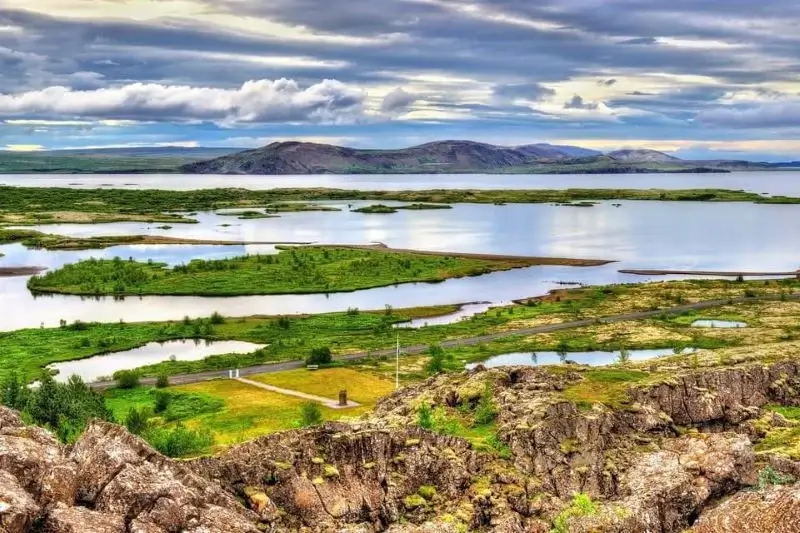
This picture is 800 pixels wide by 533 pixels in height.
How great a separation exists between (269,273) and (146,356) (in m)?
51.1

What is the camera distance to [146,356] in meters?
84.2

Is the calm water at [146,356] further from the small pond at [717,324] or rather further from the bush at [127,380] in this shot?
the small pond at [717,324]

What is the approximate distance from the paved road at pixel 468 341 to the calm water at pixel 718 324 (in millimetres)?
5730

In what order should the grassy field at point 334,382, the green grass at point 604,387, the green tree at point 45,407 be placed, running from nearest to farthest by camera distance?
the green grass at point 604,387
the green tree at point 45,407
the grassy field at point 334,382

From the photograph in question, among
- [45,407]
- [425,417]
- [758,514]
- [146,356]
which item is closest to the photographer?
[758,514]

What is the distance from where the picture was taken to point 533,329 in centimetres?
9306

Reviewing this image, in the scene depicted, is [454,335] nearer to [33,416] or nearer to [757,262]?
[33,416]

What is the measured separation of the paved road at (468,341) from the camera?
238ft

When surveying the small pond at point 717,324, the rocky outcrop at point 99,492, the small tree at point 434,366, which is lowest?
the small pond at point 717,324

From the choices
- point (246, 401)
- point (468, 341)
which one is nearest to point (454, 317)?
point (468, 341)

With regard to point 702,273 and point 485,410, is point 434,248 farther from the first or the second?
point 485,410

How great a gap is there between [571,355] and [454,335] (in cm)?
1534

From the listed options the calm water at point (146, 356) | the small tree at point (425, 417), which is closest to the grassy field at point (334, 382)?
the calm water at point (146, 356)

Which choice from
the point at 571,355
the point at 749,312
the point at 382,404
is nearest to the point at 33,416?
the point at 382,404
